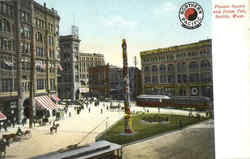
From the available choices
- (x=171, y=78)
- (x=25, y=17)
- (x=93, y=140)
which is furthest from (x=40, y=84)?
(x=171, y=78)

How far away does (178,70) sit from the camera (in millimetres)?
12391

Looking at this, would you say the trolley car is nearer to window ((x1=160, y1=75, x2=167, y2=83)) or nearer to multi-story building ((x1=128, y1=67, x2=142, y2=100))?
multi-story building ((x1=128, y1=67, x2=142, y2=100))

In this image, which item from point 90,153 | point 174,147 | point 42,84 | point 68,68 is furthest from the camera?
point 68,68

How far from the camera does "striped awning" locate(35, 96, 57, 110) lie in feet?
23.7

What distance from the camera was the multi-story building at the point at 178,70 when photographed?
31.2 feet

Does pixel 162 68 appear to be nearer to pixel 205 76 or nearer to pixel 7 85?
pixel 205 76

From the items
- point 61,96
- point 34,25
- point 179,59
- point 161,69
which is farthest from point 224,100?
point 34,25

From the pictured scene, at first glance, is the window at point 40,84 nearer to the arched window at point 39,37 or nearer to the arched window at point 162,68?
the arched window at point 39,37

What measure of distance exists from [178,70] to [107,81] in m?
5.31

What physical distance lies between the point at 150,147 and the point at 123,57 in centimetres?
409

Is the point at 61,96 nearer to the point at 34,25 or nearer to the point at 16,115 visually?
the point at 16,115

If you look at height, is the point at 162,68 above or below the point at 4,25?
below

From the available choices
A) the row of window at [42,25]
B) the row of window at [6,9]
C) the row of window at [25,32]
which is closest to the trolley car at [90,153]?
the row of window at [25,32]

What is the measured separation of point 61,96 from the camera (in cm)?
810
